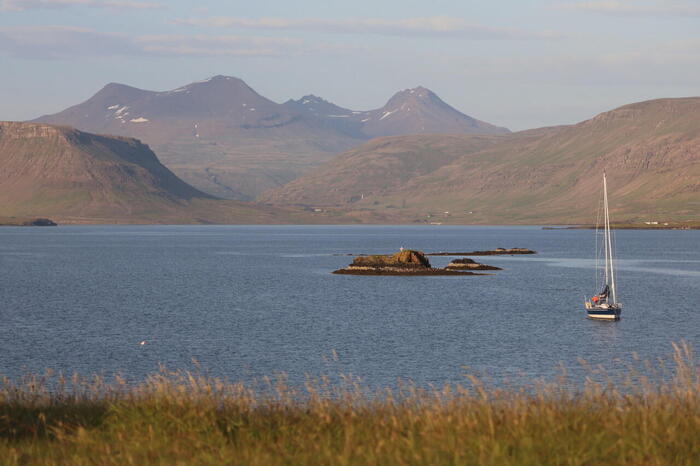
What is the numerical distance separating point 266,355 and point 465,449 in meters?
41.0

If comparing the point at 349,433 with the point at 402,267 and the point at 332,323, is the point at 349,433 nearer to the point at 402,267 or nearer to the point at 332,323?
the point at 332,323

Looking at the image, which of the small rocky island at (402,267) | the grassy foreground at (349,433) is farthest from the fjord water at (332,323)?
the grassy foreground at (349,433)

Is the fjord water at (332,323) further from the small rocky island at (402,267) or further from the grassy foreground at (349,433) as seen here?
the grassy foreground at (349,433)

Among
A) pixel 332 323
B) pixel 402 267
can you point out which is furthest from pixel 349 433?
pixel 402 267

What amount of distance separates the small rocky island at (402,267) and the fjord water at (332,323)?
13.6 feet

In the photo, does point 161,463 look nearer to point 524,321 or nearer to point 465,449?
point 465,449

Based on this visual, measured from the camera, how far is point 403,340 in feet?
205

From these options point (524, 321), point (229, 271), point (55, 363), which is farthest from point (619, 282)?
point (55, 363)

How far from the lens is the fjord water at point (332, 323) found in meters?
50.6

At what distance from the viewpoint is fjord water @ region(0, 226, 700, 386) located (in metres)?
50.6

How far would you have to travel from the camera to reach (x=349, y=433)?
14.4 metres

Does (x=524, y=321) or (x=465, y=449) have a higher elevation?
(x=465, y=449)

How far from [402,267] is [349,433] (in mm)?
124523

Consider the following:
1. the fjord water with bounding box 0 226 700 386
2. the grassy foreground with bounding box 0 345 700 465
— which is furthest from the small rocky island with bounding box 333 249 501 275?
the grassy foreground with bounding box 0 345 700 465
